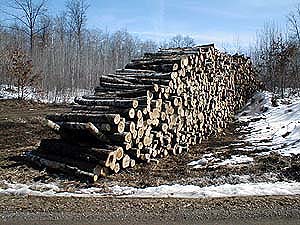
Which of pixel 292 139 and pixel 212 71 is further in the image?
pixel 212 71

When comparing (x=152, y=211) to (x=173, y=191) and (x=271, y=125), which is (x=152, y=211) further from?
(x=271, y=125)

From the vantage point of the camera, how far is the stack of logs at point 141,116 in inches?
314

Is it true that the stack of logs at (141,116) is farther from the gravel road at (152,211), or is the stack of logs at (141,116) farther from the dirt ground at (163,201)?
the gravel road at (152,211)

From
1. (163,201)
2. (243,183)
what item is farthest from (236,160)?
(163,201)

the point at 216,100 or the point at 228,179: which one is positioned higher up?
the point at 216,100

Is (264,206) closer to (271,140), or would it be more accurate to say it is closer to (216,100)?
(271,140)

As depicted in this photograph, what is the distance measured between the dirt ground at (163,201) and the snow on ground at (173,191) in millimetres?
345

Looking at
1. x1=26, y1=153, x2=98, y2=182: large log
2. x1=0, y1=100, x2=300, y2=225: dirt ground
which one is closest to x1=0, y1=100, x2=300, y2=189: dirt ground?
x1=0, y1=100, x2=300, y2=225: dirt ground

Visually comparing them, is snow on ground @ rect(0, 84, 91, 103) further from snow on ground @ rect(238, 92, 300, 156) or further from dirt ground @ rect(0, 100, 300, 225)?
dirt ground @ rect(0, 100, 300, 225)

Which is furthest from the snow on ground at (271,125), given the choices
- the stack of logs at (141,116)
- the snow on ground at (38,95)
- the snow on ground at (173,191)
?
the snow on ground at (38,95)

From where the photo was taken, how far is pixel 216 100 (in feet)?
46.2

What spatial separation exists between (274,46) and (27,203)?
63.2 ft

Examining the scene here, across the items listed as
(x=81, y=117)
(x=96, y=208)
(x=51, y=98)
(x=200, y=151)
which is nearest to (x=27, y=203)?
(x=96, y=208)

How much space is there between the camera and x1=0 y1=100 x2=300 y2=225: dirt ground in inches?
197
